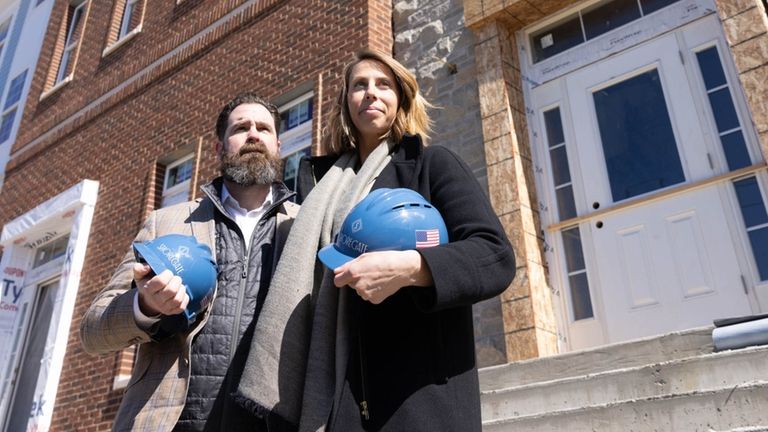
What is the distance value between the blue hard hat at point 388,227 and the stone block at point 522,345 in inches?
134

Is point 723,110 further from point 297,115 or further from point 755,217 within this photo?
point 297,115

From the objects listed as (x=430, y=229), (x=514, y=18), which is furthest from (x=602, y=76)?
(x=430, y=229)

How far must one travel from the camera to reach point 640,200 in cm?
507

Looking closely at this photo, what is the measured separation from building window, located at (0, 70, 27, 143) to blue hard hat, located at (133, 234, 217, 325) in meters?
13.9

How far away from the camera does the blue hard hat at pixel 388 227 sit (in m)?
1.63

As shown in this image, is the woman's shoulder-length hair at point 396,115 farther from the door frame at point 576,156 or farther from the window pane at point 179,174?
the window pane at point 179,174

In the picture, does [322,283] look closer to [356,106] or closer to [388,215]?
[388,215]

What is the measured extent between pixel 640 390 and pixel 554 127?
3127 millimetres

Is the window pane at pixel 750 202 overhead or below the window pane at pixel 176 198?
below

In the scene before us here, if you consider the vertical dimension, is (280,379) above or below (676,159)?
below

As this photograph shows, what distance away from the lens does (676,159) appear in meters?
5.03

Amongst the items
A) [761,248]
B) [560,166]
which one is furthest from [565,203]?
[761,248]

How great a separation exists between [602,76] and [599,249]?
5.52 feet

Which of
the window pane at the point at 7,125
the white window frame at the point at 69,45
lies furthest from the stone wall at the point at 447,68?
the window pane at the point at 7,125
